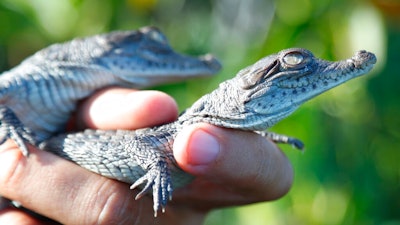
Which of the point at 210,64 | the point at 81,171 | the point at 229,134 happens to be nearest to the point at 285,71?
the point at 229,134

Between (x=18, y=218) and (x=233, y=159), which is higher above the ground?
(x=233, y=159)

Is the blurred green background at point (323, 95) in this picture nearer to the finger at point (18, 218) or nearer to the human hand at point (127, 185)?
the human hand at point (127, 185)

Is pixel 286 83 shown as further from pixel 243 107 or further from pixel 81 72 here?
pixel 81 72

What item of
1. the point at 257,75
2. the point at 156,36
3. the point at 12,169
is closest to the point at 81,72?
the point at 156,36

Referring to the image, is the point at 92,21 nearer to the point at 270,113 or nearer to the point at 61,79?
the point at 61,79

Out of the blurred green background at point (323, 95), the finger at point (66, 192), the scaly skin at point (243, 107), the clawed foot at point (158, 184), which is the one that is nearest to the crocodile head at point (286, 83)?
the scaly skin at point (243, 107)

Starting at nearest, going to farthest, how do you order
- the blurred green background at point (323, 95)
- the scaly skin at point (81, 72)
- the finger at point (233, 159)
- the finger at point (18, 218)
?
the finger at point (233, 159), the finger at point (18, 218), the scaly skin at point (81, 72), the blurred green background at point (323, 95)

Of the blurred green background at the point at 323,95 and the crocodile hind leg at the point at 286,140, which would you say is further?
the blurred green background at the point at 323,95

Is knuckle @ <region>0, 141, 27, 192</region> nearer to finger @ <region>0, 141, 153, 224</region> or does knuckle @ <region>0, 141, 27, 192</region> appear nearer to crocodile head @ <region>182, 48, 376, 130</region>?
finger @ <region>0, 141, 153, 224</region>
